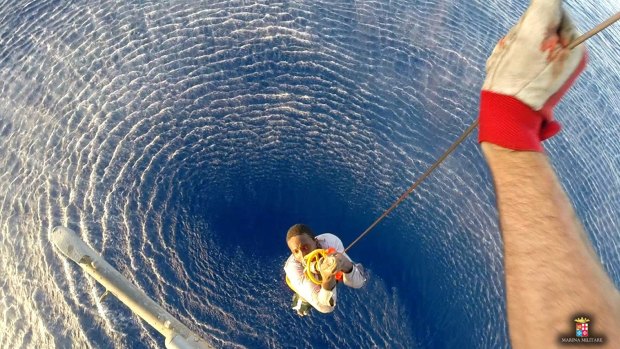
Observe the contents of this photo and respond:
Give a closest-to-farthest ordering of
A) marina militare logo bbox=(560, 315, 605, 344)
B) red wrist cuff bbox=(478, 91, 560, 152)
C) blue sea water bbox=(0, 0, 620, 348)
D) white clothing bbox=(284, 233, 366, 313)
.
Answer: marina militare logo bbox=(560, 315, 605, 344) < red wrist cuff bbox=(478, 91, 560, 152) < white clothing bbox=(284, 233, 366, 313) < blue sea water bbox=(0, 0, 620, 348)

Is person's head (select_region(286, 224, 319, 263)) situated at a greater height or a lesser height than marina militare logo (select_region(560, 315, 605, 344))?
lesser

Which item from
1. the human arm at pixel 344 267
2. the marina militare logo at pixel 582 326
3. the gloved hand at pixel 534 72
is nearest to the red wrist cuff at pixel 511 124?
the gloved hand at pixel 534 72

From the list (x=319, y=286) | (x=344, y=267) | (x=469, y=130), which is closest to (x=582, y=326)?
(x=469, y=130)

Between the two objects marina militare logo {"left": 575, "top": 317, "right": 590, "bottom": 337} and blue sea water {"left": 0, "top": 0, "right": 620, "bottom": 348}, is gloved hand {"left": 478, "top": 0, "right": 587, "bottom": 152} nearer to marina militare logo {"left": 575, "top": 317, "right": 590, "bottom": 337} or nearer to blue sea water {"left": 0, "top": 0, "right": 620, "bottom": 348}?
marina militare logo {"left": 575, "top": 317, "right": 590, "bottom": 337}

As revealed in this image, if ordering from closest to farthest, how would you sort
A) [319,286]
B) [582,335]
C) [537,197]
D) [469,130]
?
1. [582,335]
2. [537,197]
3. [469,130]
4. [319,286]

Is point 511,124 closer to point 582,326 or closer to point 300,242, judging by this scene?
point 582,326

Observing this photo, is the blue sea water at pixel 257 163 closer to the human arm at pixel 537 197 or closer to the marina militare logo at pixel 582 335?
the human arm at pixel 537 197

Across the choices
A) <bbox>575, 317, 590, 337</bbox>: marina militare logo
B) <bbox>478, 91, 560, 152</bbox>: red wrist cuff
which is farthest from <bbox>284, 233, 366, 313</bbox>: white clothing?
<bbox>575, 317, 590, 337</bbox>: marina militare logo

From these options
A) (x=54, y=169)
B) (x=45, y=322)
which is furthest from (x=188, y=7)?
(x=45, y=322)
